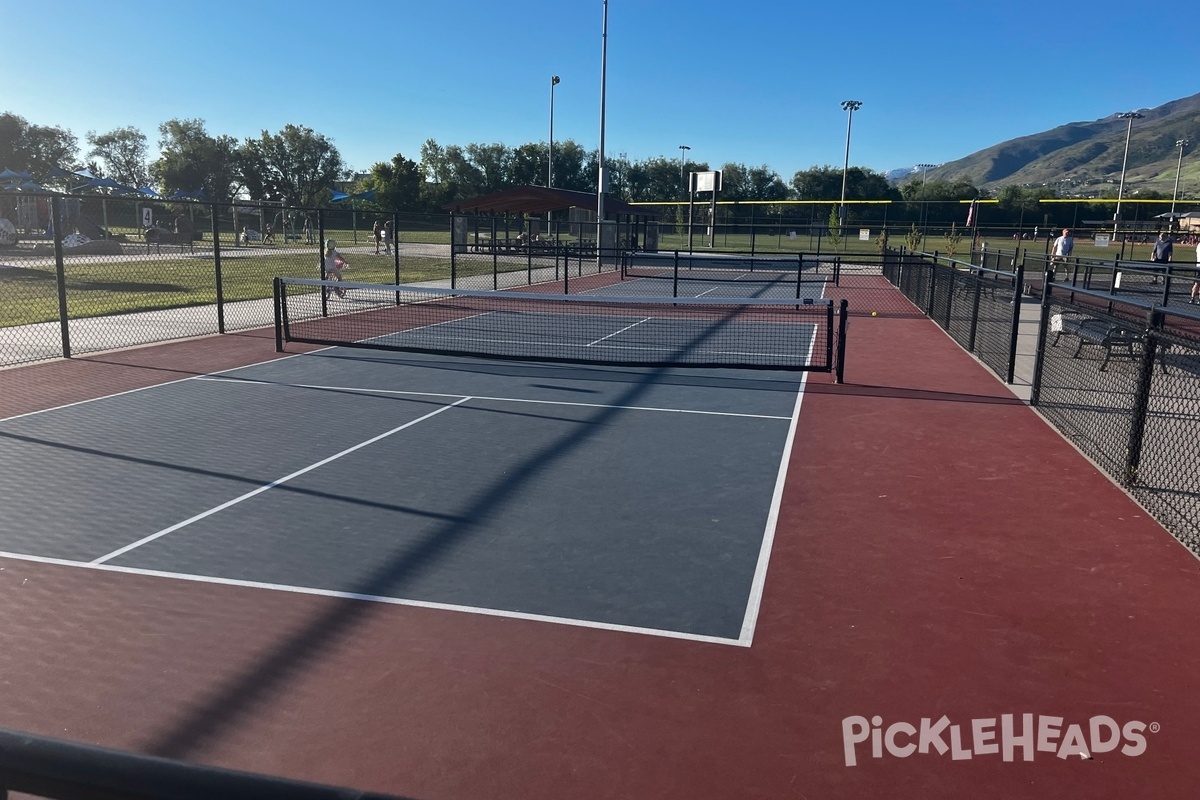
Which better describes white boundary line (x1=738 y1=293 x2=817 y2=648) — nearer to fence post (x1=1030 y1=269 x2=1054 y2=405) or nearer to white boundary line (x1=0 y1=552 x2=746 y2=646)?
white boundary line (x1=0 y1=552 x2=746 y2=646)

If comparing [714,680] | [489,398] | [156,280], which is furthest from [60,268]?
[156,280]

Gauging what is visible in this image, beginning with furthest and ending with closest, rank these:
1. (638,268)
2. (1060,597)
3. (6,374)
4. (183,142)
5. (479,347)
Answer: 1. (183,142)
2. (638,268)
3. (479,347)
4. (6,374)
5. (1060,597)

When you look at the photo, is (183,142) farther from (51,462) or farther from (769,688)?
(769,688)

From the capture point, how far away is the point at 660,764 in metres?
3.88

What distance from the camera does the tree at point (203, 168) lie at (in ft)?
268

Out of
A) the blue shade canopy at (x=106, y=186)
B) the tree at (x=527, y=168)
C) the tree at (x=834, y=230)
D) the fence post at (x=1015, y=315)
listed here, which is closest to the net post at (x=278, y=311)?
the fence post at (x=1015, y=315)

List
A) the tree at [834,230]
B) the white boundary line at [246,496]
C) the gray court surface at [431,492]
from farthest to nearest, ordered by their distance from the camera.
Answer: the tree at [834,230] → the white boundary line at [246,496] → the gray court surface at [431,492]

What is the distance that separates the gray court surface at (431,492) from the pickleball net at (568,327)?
2058mm

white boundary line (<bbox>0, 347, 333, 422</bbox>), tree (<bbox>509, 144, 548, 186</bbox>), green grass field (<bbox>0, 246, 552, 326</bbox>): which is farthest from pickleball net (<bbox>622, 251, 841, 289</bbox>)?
tree (<bbox>509, 144, 548, 186</bbox>)

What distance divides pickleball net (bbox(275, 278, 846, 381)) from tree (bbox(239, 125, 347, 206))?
71.3 metres

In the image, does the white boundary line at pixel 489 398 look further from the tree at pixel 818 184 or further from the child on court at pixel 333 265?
the tree at pixel 818 184

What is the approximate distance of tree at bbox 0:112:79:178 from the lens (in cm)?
7831

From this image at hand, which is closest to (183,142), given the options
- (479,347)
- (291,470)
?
(479,347)

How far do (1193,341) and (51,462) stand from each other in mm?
10008
